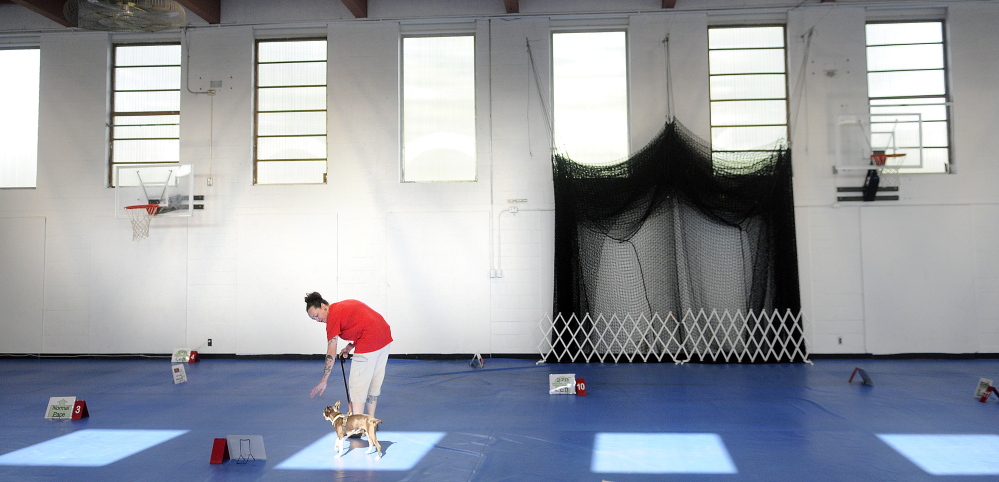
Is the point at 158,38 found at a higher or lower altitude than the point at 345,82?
higher

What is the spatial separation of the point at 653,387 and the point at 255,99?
8123 mm

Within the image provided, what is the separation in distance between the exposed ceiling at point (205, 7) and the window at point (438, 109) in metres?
0.88

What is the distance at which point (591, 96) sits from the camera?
414 inches

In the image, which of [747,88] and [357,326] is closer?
[357,326]

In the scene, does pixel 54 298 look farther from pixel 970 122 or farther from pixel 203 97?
pixel 970 122

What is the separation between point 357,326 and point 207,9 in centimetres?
794

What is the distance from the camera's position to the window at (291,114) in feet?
35.1

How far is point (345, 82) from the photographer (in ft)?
34.9

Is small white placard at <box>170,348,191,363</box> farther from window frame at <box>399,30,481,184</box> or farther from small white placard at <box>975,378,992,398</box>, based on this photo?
small white placard at <box>975,378,992,398</box>

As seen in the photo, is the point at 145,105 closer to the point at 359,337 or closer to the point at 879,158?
the point at 359,337

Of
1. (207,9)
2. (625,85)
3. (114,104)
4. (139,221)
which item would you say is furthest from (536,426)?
(114,104)

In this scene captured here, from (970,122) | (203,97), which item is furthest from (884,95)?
(203,97)

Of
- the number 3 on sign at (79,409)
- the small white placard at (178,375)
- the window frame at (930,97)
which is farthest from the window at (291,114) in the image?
the window frame at (930,97)

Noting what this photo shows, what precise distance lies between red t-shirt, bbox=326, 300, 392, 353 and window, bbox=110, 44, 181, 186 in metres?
7.39
